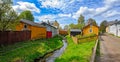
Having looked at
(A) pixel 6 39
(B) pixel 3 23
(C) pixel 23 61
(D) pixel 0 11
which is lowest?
(C) pixel 23 61

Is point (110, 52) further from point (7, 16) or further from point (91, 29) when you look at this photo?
point (91, 29)

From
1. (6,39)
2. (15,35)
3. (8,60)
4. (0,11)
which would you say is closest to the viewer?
(8,60)

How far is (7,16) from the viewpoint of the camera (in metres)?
19.4

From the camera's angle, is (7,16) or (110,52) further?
(7,16)

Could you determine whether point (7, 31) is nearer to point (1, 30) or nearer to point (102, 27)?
point (1, 30)

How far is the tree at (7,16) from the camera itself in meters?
18.5

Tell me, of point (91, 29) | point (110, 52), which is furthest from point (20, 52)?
point (91, 29)

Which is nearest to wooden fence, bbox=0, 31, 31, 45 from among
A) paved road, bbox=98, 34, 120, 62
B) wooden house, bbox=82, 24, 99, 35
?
paved road, bbox=98, 34, 120, 62

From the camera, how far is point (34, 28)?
3406cm

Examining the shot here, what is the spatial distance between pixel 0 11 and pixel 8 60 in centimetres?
793

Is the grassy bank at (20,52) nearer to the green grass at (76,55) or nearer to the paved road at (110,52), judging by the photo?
the green grass at (76,55)

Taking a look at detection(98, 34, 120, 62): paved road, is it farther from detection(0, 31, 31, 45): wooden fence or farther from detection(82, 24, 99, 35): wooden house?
detection(82, 24, 99, 35): wooden house

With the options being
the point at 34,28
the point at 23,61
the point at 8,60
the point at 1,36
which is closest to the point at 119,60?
the point at 23,61

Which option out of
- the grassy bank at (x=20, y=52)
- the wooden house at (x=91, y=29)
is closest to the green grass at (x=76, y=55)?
the grassy bank at (x=20, y=52)
